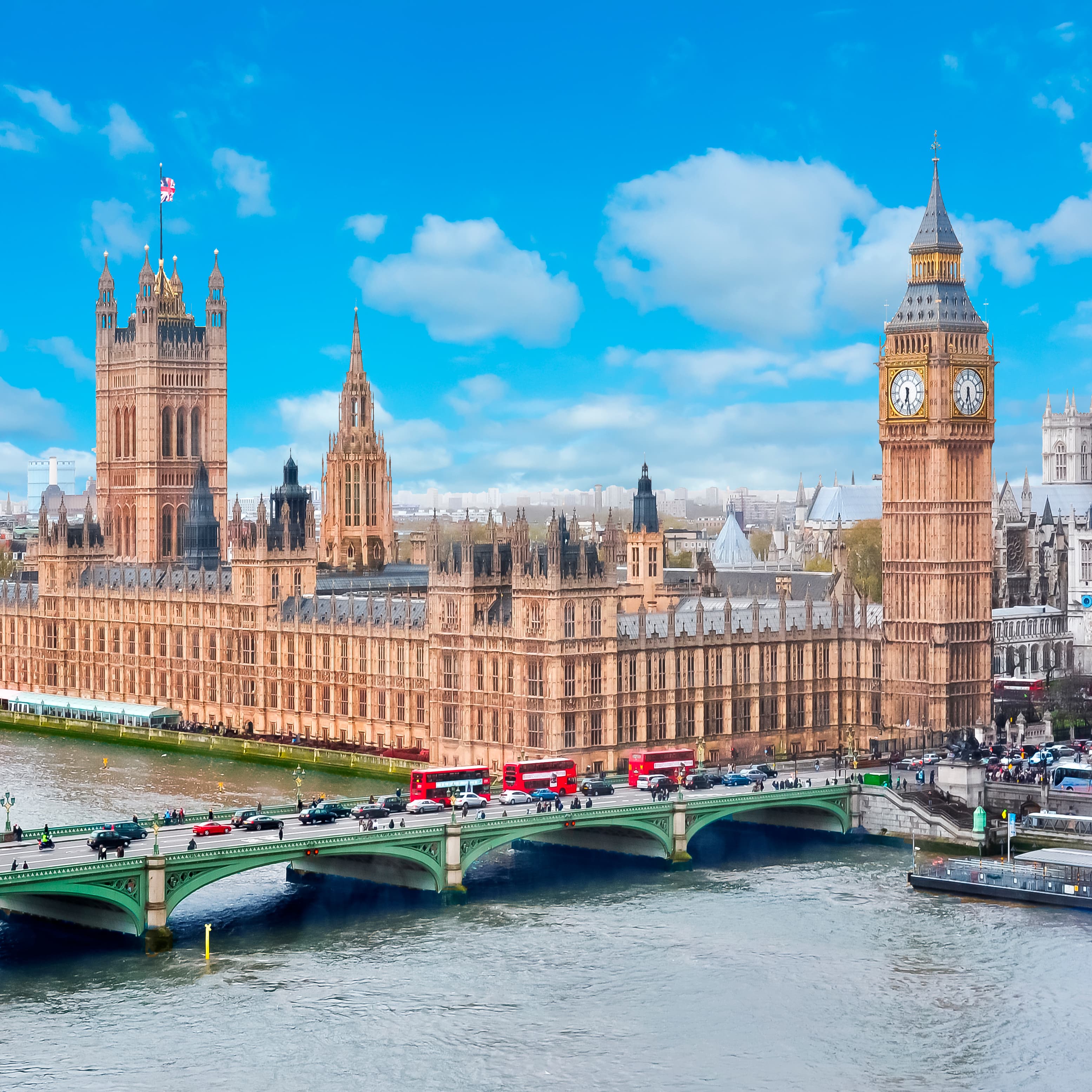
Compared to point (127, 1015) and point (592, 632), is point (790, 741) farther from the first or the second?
point (127, 1015)

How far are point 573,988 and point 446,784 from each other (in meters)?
27.4

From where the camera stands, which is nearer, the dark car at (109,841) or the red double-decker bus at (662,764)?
the dark car at (109,841)

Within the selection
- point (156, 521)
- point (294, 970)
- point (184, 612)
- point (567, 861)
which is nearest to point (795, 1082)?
point (294, 970)

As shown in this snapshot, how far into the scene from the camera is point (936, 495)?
126875 mm

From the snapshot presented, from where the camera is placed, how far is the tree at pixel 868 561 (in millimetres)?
183125

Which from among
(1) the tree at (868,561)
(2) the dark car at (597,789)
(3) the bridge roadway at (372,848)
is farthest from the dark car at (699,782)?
(1) the tree at (868,561)

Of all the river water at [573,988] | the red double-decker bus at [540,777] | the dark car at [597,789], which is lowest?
the river water at [573,988]

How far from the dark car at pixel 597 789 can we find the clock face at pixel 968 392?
108ft

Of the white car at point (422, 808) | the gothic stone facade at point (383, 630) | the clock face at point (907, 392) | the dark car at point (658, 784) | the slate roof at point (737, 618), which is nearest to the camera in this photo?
the white car at point (422, 808)

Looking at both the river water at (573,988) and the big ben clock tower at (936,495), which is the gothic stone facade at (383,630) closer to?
the big ben clock tower at (936,495)

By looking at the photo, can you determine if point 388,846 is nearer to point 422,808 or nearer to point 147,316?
point 422,808

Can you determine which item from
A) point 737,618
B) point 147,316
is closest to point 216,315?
point 147,316

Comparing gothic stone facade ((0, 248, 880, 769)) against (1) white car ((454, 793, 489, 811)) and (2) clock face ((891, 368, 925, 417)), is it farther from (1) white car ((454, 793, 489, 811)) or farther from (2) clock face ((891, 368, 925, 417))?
(2) clock face ((891, 368, 925, 417))

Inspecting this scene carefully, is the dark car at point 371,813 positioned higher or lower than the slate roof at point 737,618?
lower
